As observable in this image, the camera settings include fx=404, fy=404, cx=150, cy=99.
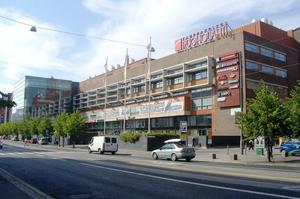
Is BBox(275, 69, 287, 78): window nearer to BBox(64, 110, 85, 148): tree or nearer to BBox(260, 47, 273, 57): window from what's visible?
BBox(260, 47, 273, 57): window

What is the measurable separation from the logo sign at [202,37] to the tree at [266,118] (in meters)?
36.6

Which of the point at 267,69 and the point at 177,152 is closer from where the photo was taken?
the point at 177,152

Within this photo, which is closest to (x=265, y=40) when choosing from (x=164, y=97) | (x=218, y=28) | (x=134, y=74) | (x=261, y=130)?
(x=218, y=28)

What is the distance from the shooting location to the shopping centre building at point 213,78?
63938 millimetres

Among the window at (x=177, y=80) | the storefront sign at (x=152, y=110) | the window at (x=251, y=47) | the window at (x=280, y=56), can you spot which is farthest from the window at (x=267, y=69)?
the window at (x=177, y=80)

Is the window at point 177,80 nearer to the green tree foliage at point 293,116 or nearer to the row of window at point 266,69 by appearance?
the row of window at point 266,69

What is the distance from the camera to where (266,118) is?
32219mm

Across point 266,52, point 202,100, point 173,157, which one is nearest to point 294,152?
point 173,157

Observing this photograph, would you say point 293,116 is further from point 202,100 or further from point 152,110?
point 152,110

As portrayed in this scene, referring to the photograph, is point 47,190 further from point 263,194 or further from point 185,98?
point 185,98

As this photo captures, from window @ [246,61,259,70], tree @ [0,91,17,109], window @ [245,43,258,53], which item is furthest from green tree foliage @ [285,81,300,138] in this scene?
window @ [245,43,258,53]

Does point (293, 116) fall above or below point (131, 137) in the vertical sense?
above

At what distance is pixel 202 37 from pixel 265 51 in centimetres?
1128

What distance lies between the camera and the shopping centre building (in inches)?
2517
